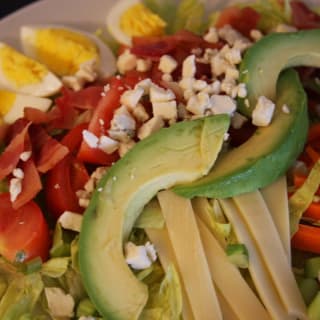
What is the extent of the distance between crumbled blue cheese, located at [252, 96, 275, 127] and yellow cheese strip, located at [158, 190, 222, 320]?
0.32 metres

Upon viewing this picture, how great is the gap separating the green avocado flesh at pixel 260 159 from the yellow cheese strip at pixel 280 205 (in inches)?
1.4

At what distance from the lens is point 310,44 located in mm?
2256

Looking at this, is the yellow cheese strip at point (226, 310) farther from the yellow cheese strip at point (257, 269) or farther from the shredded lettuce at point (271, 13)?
the shredded lettuce at point (271, 13)

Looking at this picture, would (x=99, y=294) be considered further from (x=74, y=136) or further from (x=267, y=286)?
(x=74, y=136)

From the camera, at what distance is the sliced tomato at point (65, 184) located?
7.07ft

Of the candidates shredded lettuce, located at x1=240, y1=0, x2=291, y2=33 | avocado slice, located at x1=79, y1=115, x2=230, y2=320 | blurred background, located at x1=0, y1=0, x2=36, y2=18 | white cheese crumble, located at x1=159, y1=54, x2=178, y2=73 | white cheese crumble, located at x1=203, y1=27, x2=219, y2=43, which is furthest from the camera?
blurred background, located at x1=0, y1=0, x2=36, y2=18

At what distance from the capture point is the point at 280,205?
2016mm

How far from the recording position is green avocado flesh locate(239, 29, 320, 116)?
7.20 feet

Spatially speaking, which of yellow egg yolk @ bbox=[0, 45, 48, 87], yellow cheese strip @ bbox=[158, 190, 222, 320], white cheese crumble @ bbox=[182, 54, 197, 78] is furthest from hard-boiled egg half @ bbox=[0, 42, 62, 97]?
yellow cheese strip @ bbox=[158, 190, 222, 320]

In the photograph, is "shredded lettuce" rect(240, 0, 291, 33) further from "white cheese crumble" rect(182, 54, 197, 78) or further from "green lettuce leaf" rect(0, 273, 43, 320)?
"green lettuce leaf" rect(0, 273, 43, 320)

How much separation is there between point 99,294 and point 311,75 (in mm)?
1080

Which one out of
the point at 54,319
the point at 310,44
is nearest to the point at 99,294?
the point at 54,319

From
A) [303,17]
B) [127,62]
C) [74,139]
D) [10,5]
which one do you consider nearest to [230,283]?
[74,139]

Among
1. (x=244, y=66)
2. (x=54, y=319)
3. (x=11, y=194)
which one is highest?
(x=244, y=66)
